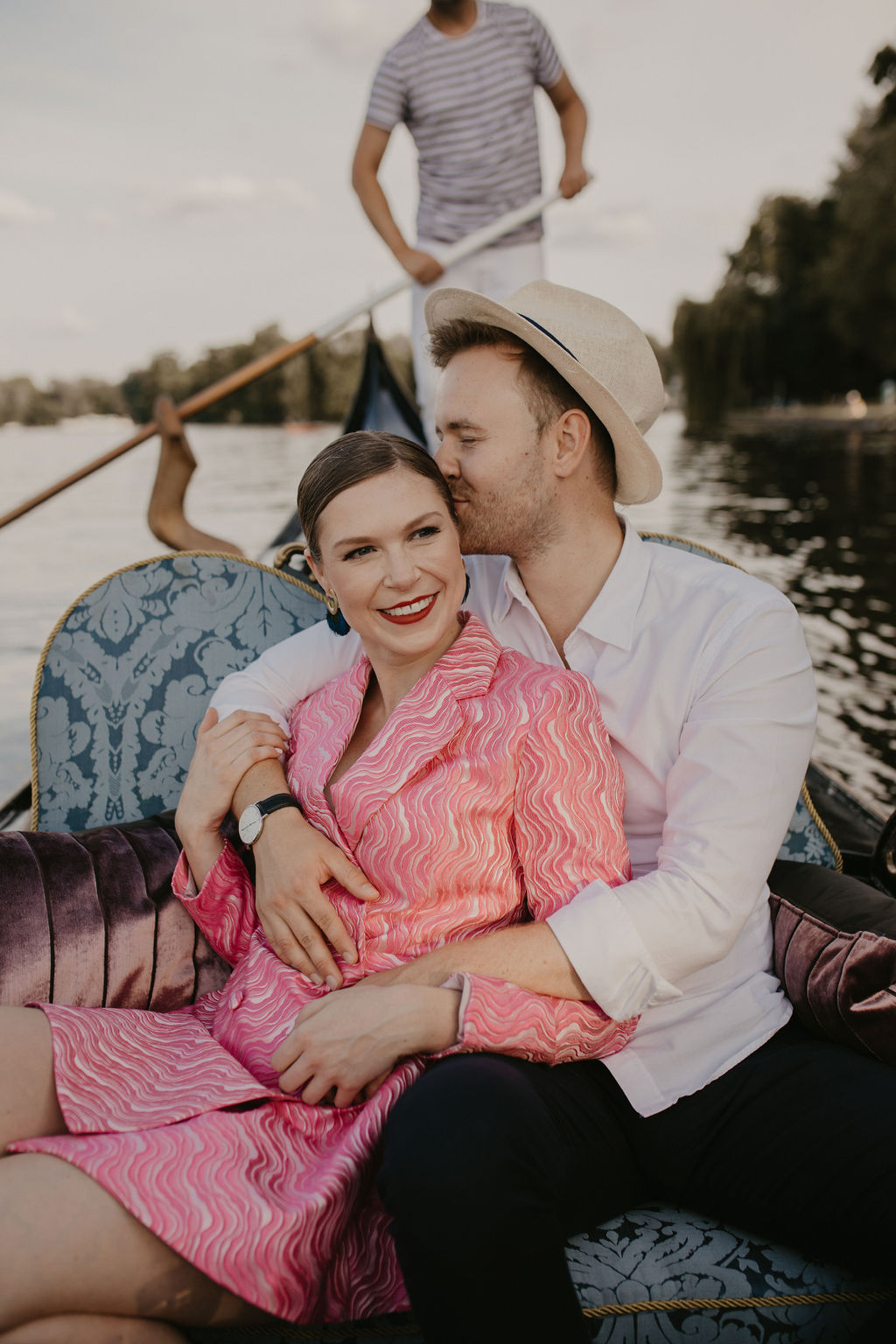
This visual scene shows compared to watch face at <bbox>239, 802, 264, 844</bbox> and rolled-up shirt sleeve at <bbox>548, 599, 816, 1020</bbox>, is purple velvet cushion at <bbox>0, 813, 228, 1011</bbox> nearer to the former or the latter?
watch face at <bbox>239, 802, 264, 844</bbox>

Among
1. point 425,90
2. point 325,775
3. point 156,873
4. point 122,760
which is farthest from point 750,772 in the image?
point 425,90

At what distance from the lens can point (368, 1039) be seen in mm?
928

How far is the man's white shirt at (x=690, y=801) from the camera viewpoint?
99 centimetres

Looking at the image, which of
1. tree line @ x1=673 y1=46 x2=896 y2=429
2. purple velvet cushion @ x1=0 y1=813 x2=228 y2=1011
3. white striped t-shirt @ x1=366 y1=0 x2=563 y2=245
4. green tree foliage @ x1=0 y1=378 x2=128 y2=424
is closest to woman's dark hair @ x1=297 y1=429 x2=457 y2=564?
purple velvet cushion @ x1=0 y1=813 x2=228 y2=1011

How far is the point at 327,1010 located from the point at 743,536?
7097mm

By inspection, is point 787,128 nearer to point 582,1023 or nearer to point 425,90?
point 425,90

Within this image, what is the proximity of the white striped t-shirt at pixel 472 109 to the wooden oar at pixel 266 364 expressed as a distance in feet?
0.26

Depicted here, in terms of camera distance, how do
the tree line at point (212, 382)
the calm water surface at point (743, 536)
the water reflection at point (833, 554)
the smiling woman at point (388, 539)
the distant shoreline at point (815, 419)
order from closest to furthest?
the smiling woman at point (388, 539)
the water reflection at point (833, 554)
the calm water surface at point (743, 536)
the distant shoreline at point (815, 419)
the tree line at point (212, 382)

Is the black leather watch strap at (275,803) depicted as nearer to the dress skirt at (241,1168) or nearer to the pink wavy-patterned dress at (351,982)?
the pink wavy-patterned dress at (351,982)

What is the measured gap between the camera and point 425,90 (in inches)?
113

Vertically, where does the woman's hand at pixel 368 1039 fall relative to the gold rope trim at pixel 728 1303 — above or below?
above

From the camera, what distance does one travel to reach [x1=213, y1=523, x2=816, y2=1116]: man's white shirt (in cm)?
99

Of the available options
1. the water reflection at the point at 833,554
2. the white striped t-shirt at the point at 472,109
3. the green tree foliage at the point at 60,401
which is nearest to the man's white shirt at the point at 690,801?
the water reflection at the point at 833,554

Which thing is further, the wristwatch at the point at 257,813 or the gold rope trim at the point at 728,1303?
the wristwatch at the point at 257,813
